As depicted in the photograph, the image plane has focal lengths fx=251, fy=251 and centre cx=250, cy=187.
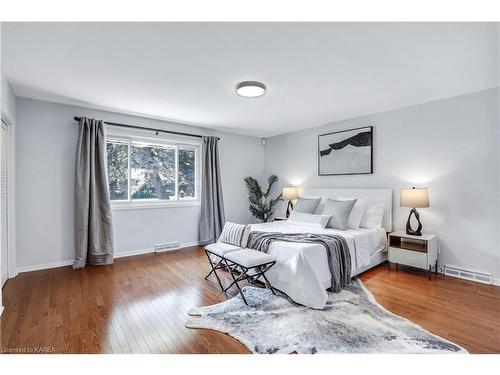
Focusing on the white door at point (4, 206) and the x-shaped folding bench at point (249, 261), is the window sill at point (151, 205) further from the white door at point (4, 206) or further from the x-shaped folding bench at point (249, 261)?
the x-shaped folding bench at point (249, 261)

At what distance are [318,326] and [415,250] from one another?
200cm

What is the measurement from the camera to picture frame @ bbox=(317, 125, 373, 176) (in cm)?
416

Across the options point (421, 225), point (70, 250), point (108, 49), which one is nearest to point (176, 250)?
point (70, 250)

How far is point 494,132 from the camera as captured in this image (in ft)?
9.82

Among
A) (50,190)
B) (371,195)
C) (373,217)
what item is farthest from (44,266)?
(371,195)

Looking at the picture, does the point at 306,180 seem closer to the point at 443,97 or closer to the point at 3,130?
the point at 443,97

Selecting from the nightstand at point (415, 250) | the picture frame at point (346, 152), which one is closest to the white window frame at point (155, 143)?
the picture frame at point (346, 152)

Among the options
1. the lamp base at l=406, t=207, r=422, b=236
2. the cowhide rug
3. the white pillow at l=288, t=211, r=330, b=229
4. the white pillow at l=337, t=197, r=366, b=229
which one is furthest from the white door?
the lamp base at l=406, t=207, r=422, b=236

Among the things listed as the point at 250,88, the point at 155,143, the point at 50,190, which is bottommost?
the point at 50,190

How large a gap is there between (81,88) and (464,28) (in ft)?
12.5

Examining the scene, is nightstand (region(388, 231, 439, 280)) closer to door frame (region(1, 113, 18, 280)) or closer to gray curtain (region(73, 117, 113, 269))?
gray curtain (region(73, 117, 113, 269))

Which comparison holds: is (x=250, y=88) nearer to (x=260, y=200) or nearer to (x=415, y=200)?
(x=415, y=200)

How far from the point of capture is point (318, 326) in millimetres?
2051
